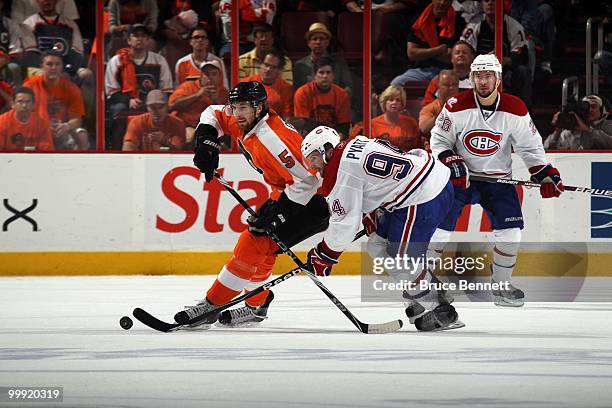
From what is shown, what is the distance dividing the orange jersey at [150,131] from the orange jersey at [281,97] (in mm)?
541

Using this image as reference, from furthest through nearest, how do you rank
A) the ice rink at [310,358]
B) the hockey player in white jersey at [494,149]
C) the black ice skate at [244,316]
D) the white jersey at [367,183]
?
1. the hockey player in white jersey at [494,149]
2. the black ice skate at [244,316]
3. the white jersey at [367,183]
4. the ice rink at [310,358]

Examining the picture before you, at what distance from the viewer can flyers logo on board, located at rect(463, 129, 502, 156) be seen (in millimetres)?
6961

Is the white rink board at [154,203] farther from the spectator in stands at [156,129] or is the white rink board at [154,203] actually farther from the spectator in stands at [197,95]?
the spectator in stands at [197,95]

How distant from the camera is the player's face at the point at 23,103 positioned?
854 centimetres

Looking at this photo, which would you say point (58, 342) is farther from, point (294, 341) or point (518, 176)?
point (518, 176)

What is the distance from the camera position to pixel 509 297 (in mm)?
6887

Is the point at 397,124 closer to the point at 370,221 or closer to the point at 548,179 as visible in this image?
the point at 548,179

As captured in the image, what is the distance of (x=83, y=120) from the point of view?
28.3ft

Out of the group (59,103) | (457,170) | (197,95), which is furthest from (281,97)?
(457,170)

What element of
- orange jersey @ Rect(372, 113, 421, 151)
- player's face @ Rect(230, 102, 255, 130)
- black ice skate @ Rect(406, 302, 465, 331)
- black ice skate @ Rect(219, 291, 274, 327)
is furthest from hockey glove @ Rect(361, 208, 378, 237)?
orange jersey @ Rect(372, 113, 421, 151)

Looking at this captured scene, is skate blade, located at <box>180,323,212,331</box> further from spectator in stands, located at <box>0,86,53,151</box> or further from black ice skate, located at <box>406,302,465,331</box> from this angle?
spectator in stands, located at <box>0,86,53,151</box>

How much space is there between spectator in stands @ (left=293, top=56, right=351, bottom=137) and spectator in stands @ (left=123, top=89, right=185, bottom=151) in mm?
789

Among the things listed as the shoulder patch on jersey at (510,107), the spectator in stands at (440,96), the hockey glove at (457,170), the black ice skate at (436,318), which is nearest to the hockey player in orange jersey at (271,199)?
the black ice skate at (436,318)

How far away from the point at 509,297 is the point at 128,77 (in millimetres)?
3072
